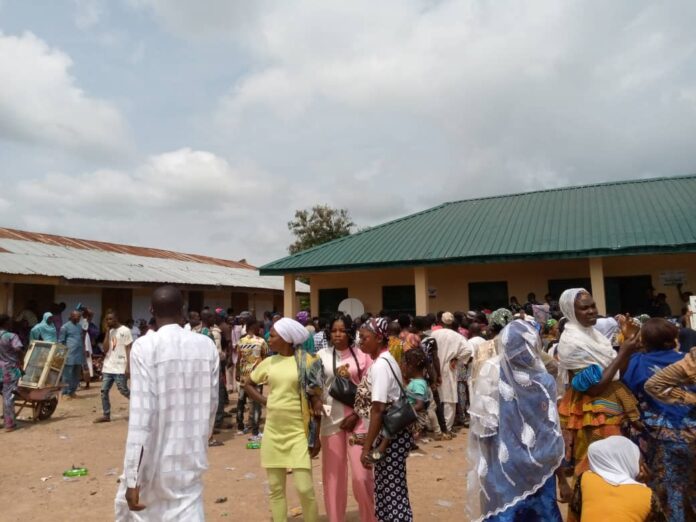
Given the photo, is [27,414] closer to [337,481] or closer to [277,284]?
[337,481]

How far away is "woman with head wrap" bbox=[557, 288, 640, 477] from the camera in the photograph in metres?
3.15

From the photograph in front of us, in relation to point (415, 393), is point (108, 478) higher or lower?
lower

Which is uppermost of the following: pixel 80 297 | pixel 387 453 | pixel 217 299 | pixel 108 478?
pixel 217 299

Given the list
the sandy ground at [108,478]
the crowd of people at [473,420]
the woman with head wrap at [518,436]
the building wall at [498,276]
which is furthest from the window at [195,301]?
the woman with head wrap at [518,436]

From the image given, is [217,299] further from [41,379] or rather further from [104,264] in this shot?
[41,379]

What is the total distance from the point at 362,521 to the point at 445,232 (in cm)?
1174

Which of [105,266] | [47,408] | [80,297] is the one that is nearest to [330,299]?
[105,266]

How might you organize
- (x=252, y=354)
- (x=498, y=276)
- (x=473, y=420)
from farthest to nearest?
(x=498, y=276) < (x=252, y=354) < (x=473, y=420)

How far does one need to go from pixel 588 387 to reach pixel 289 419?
1999 millimetres

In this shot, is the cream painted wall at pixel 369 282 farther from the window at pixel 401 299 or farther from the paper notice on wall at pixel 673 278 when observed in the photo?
the paper notice on wall at pixel 673 278

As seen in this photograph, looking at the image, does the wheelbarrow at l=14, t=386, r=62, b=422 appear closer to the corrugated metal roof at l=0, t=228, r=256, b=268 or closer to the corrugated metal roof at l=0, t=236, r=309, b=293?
the corrugated metal roof at l=0, t=236, r=309, b=293

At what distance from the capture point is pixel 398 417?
133 inches

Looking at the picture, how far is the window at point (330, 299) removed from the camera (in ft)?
51.9

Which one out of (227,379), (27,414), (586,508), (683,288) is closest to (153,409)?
(586,508)
